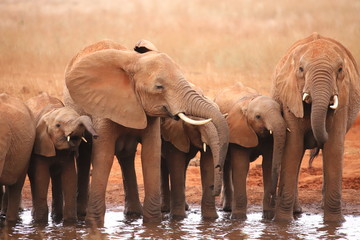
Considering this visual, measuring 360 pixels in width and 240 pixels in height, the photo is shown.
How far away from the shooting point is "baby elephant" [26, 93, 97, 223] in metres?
11.3

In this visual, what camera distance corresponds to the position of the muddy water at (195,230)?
10.9m

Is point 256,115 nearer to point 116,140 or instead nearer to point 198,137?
point 198,137

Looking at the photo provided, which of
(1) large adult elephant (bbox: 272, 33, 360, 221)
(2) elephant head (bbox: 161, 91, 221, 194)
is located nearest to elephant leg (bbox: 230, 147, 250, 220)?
(2) elephant head (bbox: 161, 91, 221, 194)

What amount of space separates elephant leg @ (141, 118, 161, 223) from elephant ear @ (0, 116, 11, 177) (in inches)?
60.7

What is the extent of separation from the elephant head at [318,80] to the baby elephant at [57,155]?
2322mm

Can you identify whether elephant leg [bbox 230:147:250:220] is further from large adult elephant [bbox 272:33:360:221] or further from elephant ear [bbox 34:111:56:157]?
elephant ear [bbox 34:111:56:157]

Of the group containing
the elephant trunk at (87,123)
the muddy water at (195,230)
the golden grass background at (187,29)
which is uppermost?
the golden grass background at (187,29)

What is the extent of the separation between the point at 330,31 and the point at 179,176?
13068 mm

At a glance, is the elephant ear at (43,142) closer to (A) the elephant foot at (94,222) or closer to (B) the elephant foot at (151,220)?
(A) the elephant foot at (94,222)

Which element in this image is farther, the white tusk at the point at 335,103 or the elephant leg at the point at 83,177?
the elephant leg at the point at 83,177

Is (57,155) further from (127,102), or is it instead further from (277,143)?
(277,143)

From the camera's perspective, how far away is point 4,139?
1076 centimetres

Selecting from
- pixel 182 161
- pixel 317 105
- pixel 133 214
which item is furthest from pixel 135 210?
pixel 317 105

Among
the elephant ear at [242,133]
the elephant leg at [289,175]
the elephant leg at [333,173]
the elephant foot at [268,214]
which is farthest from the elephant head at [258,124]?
the elephant foot at [268,214]
